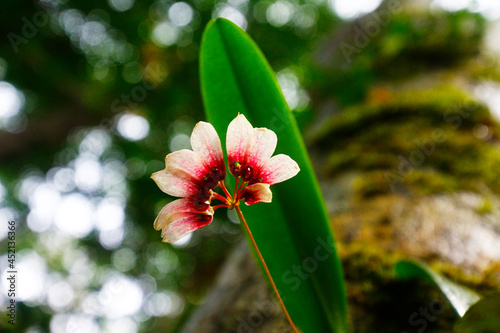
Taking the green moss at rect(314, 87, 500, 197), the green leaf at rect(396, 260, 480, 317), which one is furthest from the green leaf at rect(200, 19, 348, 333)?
the green moss at rect(314, 87, 500, 197)

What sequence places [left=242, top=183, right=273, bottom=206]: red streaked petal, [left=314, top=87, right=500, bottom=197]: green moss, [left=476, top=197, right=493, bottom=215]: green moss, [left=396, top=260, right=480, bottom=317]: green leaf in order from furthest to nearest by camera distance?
[left=314, top=87, right=500, bottom=197]: green moss < [left=476, top=197, right=493, bottom=215]: green moss < [left=396, top=260, right=480, bottom=317]: green leaf < [left=242, top=183, right=273, bottom=206]: red streaked petal

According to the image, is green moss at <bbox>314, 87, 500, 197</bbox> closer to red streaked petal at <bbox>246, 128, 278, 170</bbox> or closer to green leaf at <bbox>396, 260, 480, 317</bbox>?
green leaf at <bbox>396, 260, 480, 317</bbox>

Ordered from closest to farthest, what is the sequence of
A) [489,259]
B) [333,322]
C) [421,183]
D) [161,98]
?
[333,322]
[489,259]
[421,183]
[161,98]

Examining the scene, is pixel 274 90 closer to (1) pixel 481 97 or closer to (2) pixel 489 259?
(2) pixel 489 259

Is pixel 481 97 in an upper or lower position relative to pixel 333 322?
upper

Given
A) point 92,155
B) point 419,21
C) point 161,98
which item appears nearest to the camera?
point 419,21

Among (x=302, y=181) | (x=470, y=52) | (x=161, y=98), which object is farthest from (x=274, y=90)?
(x=161, y=98)
